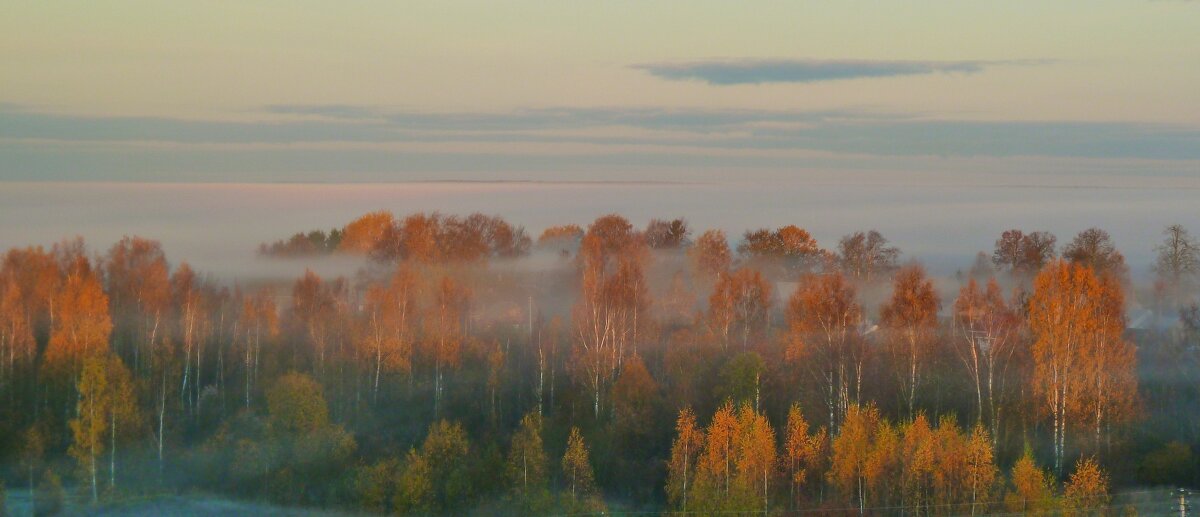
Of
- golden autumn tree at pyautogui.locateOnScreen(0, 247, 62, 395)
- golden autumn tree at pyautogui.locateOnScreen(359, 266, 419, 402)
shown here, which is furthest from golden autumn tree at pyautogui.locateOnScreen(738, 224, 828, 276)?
golden autumn tree at pyautogui.locateOnScreen(0, 247, 62, 395)

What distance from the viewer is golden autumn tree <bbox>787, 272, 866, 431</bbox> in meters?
33.5

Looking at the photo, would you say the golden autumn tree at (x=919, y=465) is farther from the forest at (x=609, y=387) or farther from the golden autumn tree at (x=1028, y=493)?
the golden autumn tree at (x=1028, y=493)

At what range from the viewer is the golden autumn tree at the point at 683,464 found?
96.2ft

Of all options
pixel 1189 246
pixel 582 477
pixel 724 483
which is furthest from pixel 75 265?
pixel 1189 246

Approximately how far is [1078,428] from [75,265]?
29.4m

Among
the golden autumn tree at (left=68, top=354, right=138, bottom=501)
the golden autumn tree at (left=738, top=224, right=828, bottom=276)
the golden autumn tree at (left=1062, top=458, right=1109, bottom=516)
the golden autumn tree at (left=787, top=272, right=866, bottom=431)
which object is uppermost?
the golden autumn tree at (left=738, top=224, right=828, bottom=276)

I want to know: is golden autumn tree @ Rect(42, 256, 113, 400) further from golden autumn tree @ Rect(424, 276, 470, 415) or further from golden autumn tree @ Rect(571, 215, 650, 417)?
golden autumn tree @ Rect(571, 215, 650, 417)

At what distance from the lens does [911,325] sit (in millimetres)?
34031

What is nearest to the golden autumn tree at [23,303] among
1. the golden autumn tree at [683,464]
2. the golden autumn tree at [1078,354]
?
the golden autumn tree at [683,464]

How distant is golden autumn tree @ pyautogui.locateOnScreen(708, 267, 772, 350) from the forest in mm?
91

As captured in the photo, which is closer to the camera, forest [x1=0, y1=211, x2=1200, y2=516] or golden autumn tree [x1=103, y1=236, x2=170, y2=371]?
forest [x1=0, y1=211, x2=1200, y2=516]

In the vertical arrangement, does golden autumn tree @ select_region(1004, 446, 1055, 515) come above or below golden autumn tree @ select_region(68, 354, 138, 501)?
below

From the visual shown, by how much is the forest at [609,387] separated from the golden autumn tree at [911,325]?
0.06 metres

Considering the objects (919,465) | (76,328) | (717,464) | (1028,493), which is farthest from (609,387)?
(76,328)
